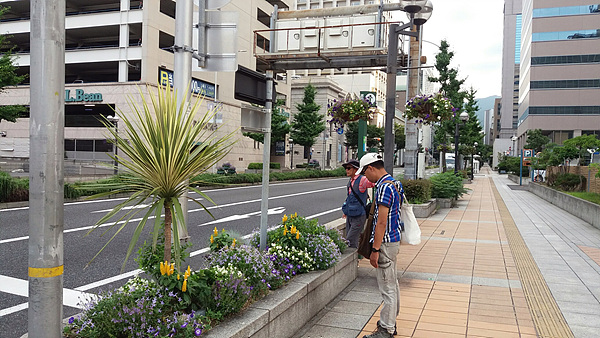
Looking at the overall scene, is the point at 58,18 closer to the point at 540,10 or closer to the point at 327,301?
the point at 327,301

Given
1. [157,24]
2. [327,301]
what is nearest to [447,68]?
[157,24]

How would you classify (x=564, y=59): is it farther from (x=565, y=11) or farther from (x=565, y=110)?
(x=565, y=110)

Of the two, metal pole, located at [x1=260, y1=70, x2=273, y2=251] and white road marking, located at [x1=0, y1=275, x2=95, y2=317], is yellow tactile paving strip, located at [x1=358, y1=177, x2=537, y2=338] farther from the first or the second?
white road marking, located at [x1=0, y1=275, x2=95, y2=317]

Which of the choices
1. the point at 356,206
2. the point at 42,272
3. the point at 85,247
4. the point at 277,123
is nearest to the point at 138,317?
the point at 42,272

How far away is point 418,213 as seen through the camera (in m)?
15.0

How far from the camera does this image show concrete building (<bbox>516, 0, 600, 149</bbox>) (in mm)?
67438

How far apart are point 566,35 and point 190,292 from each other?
3124 inches

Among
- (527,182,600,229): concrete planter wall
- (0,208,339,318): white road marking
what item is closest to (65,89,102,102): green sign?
(527,182,600,229): concrete planter wall

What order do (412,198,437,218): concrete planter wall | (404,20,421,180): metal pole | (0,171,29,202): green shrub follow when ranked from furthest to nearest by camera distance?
1. (404,20,421,180): metal pole
2. (412,198,437,218): concrete planter wall
3. (0,171,29,202): green shrub

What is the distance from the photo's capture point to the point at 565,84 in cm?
6962

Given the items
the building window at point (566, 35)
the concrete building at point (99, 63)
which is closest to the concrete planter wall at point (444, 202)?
the concrete building at point (99, 63)

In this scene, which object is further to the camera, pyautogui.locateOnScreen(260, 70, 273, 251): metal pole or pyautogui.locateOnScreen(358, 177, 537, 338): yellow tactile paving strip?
pyautogui.locateOnScreen(260, 70, 273, 251): metal pole

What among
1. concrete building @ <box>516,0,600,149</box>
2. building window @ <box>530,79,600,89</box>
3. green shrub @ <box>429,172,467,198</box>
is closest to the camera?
green shrub @ <box>429,172,467,198</box>

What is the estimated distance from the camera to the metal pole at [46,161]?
100 inches
